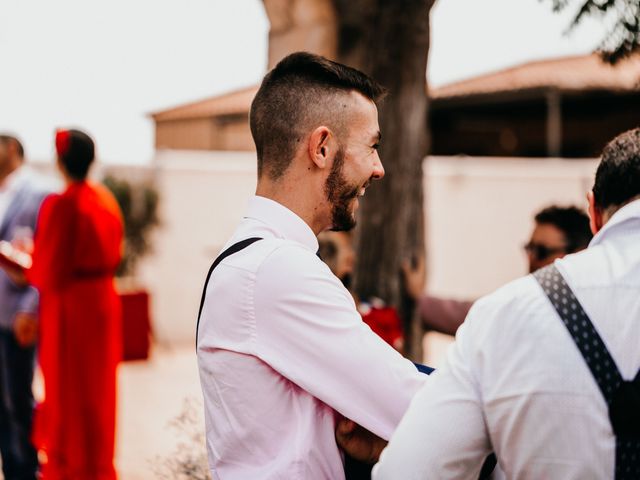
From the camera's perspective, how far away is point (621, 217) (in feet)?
4.81

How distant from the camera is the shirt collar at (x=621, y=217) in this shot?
1455 millimetres

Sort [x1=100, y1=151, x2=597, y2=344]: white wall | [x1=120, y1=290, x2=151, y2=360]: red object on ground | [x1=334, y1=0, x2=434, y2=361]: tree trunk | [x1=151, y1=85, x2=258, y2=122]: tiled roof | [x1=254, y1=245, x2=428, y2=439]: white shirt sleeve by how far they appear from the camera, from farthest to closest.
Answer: [x1=151, y1=85, x2=258, y2=122]: tiled roof → [x1=100, y1=151, x2=597, y2=344]: white wall → [x1=120, y1=290, x2=151, y2=360]: red object on ground → [x1=334, y1=0, x2=434, y2=361]: tree trunk → [x1=254, y1=245, x2=428, y2=439]: white shirt sleeve

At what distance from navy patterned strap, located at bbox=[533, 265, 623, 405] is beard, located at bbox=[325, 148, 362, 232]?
2.08 feet

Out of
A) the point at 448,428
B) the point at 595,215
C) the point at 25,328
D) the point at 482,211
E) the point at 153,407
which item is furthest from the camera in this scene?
the point at 482,211

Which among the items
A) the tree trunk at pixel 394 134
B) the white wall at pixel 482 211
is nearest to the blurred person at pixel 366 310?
the tree trunk at pixel 394 134

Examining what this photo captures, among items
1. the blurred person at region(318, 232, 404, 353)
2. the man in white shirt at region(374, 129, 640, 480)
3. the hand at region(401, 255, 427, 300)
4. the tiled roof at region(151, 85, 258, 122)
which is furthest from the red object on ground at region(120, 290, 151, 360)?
the tiled roof at region(151, 85, 258, 122)

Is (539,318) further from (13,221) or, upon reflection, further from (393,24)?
(13,221)

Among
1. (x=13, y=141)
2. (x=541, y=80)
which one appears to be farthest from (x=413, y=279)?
(x=541, y=80)

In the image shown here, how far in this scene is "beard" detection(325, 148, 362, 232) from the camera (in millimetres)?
1893

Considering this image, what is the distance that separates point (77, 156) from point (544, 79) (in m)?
18.8

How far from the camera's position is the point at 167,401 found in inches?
328

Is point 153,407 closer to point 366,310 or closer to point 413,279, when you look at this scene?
point 413,279

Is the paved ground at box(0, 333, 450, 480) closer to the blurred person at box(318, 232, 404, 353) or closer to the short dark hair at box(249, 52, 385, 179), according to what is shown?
the blurred person at box(318, 232, 404, 353)

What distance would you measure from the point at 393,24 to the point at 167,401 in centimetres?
532
